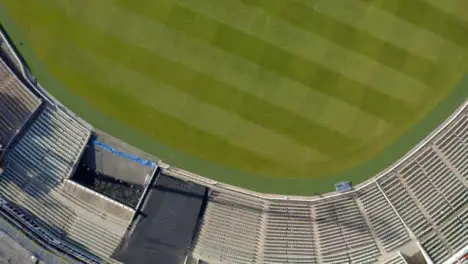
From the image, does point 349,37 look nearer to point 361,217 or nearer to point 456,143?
point 456,143

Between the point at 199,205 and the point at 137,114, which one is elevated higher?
the point at 137,114

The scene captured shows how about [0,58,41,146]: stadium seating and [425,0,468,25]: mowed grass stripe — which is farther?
[425,0,468,25]: mowed grass stripe

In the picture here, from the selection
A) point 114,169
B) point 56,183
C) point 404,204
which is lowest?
point 56,183

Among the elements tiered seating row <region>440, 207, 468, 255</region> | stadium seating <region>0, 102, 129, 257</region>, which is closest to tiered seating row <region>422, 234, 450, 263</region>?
tiered seating row <region>440, 207, 468, 255</region>

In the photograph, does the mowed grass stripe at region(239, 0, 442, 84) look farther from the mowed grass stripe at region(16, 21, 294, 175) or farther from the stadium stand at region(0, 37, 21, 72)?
the stadium stand at region(0, 37, 21, 72)

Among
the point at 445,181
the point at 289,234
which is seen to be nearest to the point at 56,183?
the point at 289,234
